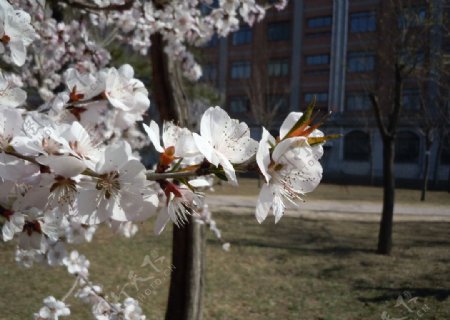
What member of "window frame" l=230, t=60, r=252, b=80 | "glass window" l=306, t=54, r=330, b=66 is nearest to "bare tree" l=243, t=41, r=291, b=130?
"window frame" l=230, t=60, r=252, b=80

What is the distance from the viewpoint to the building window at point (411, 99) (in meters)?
7.08

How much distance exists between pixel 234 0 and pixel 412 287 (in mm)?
3675

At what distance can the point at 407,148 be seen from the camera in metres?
10.8

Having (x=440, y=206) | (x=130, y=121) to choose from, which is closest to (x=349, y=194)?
(x=440, y=206)

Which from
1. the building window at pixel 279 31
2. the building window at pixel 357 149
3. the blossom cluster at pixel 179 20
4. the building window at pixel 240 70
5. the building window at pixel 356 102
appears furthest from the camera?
the building window at pixel 240 70

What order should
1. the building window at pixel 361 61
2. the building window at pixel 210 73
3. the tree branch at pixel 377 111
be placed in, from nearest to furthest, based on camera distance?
the tree branch at pixel 377 111, the building window at pixel 361 61, the building window at pixel 210 73

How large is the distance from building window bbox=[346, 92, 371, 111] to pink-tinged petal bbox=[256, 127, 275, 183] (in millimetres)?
7736

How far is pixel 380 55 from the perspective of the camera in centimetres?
614

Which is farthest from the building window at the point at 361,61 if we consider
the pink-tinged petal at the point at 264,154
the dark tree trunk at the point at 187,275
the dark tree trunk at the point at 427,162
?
the pink-tinged petal at the point at 264,154

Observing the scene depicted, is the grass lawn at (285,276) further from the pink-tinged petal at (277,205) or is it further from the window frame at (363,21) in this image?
the window frame at (363,21)

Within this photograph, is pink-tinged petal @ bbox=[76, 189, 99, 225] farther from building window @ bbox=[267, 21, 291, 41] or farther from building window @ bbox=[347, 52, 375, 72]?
building window @ bbox=[267, 21, 291, 41]

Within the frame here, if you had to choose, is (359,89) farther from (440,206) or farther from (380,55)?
(440,206)

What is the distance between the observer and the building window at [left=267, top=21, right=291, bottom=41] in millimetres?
9547

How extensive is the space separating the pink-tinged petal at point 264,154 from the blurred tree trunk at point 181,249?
7.58 feet
